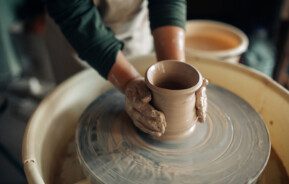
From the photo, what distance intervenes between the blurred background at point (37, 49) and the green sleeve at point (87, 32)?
0.97 m

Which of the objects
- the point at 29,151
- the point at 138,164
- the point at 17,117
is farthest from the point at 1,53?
the point at 138,164

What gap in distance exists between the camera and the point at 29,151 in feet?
3.20

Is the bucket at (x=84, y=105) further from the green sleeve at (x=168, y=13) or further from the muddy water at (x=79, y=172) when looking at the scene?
the green sleeve at (x=168, y=13)

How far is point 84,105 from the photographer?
132 centimetres

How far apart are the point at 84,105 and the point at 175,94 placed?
1.78 feet

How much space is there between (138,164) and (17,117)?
4.70ft

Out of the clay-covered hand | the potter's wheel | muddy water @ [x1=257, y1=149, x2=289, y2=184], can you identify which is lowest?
muddy water @ [x1=257, y1=149, x2=289, y2=184]

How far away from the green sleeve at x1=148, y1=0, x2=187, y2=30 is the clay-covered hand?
0.26 metres

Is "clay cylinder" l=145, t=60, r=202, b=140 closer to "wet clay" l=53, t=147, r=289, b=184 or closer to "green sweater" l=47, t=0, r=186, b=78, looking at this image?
"green sweater" l=47, t=0, r=186, b=78

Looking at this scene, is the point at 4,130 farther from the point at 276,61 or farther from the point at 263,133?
the point at 276,61

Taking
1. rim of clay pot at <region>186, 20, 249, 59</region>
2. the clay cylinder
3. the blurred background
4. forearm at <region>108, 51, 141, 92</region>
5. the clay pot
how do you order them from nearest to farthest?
1. the clay cylinder
2. forearm at <region>108, 51, 141, 92</region>
3. rim of clay pot at <region>186, 20, 249, 59</region>
4. the clay pot
5. the blurred background

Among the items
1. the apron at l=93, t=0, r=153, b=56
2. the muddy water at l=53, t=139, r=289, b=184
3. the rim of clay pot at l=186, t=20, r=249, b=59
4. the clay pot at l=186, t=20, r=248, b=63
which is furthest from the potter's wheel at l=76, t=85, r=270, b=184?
the clay pot at l=186, t=20, r=248, b=63

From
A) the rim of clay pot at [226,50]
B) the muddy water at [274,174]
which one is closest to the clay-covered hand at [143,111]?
the muddy water at [274,174]

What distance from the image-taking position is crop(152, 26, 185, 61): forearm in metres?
1.11
